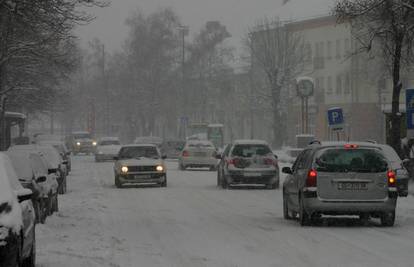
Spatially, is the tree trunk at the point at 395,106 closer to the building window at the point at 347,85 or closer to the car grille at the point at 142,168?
the car grille at the point at 142,168

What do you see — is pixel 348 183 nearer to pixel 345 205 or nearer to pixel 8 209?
pixel 345 205

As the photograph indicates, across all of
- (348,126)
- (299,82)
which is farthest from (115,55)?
(299,82)

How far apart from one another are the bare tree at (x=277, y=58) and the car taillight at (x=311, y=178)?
220ft

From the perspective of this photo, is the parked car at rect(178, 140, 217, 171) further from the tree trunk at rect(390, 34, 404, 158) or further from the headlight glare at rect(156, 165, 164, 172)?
the tree trunk at rect(390, 34, 404, 158)

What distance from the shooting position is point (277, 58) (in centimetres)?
9025

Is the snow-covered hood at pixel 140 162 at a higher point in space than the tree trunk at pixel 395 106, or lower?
lower

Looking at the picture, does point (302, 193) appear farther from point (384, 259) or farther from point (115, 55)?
point (115, 55)

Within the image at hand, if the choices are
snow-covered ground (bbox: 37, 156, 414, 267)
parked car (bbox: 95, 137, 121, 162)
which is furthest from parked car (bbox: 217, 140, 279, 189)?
parked car (bbox: 95, 137, 121, 162)

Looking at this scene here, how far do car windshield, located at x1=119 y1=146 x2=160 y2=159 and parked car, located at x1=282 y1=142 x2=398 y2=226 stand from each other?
17.8m

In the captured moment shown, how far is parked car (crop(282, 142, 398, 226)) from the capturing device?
64.2ft

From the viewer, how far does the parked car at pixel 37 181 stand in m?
19.3

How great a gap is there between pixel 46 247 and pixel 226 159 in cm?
1938

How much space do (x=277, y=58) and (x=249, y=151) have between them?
5571 cm

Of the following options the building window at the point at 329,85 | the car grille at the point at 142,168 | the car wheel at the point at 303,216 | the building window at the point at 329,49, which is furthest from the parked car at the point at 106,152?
the car wheel at the point at 303,216
